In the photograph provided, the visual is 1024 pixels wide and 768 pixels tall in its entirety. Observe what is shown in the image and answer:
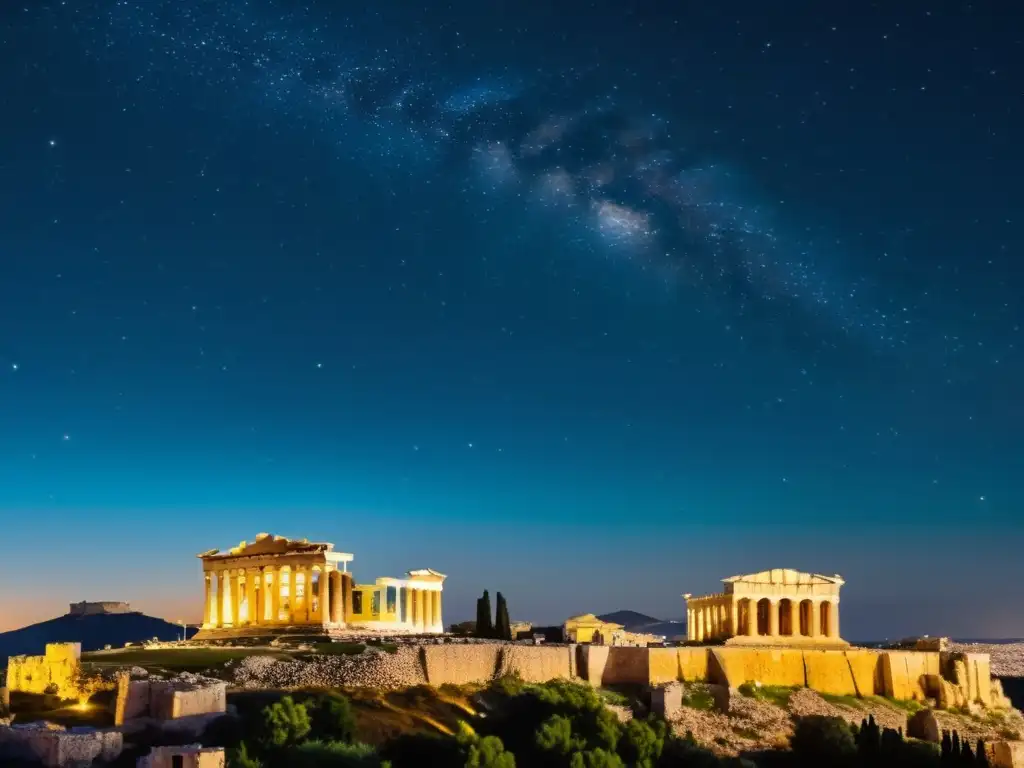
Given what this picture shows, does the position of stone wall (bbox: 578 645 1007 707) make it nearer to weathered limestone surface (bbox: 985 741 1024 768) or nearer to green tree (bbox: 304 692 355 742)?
weathered limestone surface (bbox: 985 741 1024 768)

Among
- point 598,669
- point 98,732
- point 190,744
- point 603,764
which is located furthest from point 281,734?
point 598,669

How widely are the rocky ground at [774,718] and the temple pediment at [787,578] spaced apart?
12569mm

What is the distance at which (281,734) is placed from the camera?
46.5 m

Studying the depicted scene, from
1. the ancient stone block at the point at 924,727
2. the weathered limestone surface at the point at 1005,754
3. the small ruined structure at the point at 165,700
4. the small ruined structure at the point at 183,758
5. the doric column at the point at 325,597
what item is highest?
the doric column at the point at 325,597

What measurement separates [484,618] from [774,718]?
18.5 meters

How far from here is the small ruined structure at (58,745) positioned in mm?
41906

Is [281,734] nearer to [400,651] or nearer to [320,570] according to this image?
[400,651]

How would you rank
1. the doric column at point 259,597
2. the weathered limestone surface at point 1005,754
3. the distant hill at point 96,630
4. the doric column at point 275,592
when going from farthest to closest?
the distant hill at point 96,630 < the doric column at point 259,597 < the doric column at point 275,592 < the weathered limestone surface at point 1005,754

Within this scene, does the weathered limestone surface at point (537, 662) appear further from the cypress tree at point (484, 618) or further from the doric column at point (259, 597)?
the doric column at point (259, 597)

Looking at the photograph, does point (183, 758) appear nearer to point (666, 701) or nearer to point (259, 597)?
point (666, 701)

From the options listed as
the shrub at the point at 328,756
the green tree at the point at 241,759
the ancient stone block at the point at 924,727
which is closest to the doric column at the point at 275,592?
the shrub at the point at 328,756

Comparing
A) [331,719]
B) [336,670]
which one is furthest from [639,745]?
[331,719]

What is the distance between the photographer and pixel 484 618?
77.1 meters

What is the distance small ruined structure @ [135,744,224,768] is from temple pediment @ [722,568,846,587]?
52233 millimetres
